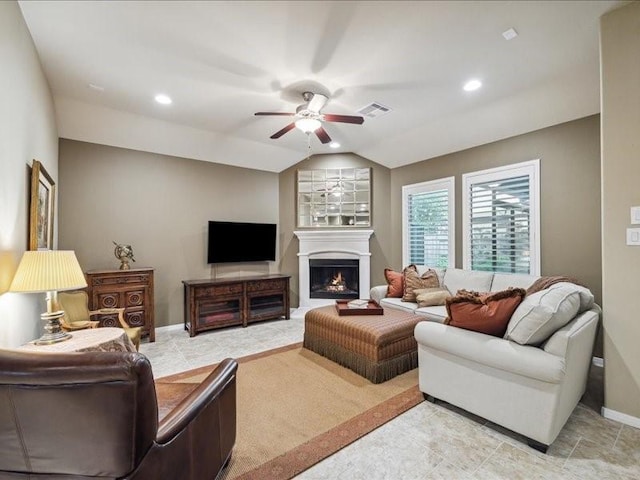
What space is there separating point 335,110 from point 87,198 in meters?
3.54

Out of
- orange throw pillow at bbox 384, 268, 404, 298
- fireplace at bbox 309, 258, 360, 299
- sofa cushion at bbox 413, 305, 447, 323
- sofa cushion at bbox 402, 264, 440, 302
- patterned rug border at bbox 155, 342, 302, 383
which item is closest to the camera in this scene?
patterned rug border at bbox 155, 342, 302, 383

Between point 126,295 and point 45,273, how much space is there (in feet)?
7.28

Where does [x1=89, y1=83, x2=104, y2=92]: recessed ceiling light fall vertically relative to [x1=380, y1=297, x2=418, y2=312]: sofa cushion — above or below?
above

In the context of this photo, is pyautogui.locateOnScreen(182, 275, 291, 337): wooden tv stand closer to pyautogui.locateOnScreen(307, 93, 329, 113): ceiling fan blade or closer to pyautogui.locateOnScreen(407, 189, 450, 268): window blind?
pyautogui.locateOnScreen(407, 189, 450, 268): window blind

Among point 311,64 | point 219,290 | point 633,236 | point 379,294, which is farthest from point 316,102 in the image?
point 219,290

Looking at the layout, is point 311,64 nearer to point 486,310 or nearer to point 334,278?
point 486,310

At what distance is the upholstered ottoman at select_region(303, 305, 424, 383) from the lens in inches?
116

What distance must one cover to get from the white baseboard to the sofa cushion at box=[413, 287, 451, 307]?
180cm

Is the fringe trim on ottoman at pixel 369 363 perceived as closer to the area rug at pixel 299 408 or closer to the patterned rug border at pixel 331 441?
the area rug at pixel 299 408

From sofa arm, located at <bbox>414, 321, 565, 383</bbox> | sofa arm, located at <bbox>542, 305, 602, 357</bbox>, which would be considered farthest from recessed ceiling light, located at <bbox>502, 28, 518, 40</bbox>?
sofa arm, located at <bbox>414, 321, 565, 383</bbox>

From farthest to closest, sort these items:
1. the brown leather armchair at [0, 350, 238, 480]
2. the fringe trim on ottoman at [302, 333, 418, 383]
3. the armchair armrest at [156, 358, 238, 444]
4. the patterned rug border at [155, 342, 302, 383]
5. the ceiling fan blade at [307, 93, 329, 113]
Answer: the ceiling fan blade at [307, 93, 329, 113]
the patterned rug border at [155, 342, 302, 383]
the fringe trim on ottoman at [302, 333, 418, 383]
the armchair armrest at [156, 358, 238, 444]
the brown leather armchair at [0, 350, 238, 480]

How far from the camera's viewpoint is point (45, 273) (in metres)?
1.94

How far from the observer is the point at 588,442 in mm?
2061

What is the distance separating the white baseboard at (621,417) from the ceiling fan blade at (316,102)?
367cm
